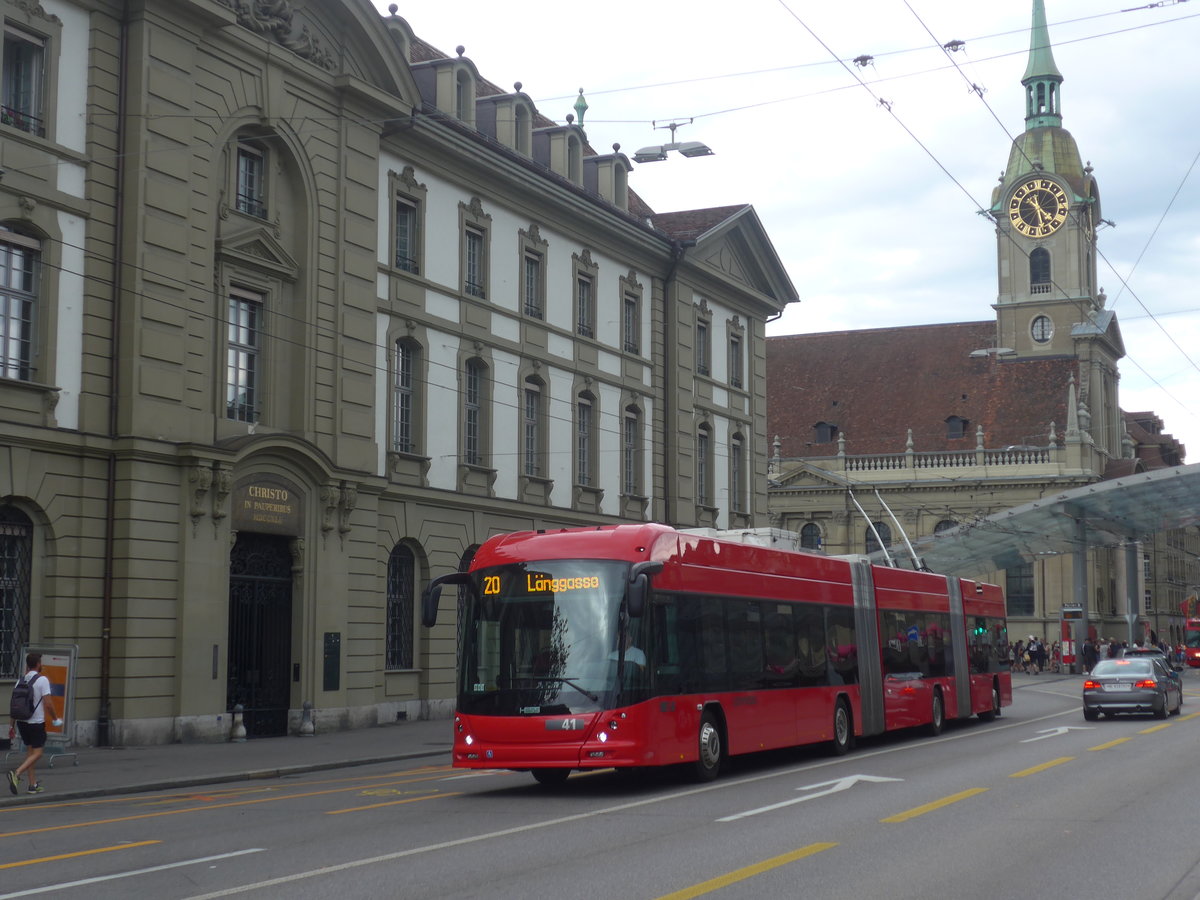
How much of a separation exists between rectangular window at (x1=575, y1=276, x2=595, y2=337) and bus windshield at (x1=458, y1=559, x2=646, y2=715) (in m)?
21.4

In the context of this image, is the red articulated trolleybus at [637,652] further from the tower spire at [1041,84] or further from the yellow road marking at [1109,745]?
the tower spire at [1041,84]

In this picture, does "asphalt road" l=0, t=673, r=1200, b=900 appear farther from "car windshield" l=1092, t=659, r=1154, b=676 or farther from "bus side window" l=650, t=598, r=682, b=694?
"car windshield" l=1092, t=659, r=1154, b=676

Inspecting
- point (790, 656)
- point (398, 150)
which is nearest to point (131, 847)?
point (790, 656)

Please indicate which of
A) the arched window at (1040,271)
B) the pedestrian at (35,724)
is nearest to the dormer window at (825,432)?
the arched window at (1040,271)

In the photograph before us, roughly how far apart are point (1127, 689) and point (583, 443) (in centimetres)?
1450

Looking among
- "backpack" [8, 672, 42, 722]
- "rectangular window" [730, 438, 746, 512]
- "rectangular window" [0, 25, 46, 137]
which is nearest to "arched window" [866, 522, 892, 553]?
"rectangular window" [730, 438, 746, 512]

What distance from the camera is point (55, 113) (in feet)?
79.2

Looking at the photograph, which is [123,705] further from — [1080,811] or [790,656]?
[1080,811]

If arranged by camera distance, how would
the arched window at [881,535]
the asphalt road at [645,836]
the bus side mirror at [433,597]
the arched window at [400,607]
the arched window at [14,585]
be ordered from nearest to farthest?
1. the asphalt road at [645,836]
2. the bus side mirror at [433,597]
3. the arched window at [14,585]
4. the arched window at [400,607]
5. the arched window at [881,535]

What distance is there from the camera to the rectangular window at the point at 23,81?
77.0 feet

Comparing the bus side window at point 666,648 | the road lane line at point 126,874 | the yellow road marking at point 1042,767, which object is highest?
the bus side window at point 666,648

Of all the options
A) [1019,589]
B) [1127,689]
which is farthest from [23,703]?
[1019,589]

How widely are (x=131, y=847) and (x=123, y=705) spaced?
11.8m

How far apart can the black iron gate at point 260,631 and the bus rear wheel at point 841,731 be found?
34.0 ft
